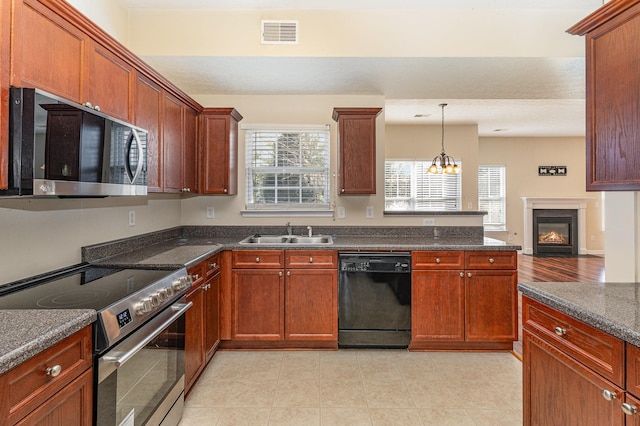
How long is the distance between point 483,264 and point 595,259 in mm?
6617

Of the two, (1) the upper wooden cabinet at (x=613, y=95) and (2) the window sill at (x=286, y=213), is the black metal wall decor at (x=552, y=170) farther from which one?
(1) the upper wooden cabinet at (x=613, y=95)

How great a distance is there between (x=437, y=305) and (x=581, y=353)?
1.69m

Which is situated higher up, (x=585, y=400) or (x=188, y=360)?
(x=585, y=400)

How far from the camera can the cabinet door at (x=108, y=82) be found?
5.84 feet

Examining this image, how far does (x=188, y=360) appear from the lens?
226 centimetres

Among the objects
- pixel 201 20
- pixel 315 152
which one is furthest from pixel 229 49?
pixel 315 152

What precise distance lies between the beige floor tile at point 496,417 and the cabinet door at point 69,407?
6.59ft

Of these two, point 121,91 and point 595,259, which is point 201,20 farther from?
point 595,259

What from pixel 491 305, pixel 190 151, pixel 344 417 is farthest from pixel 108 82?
pixel 491 305

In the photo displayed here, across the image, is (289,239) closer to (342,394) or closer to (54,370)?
(342,394)

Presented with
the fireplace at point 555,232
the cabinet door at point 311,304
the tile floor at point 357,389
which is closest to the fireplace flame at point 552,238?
the fireplace at point 555,232

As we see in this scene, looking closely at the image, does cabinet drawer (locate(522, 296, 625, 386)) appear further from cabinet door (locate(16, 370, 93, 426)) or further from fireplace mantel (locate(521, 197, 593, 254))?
fireplace mantel (locate(521, 197, 593, 254))

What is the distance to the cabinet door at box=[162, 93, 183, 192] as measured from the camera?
2.63 meters

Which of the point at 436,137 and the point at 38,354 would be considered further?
the point at 436,137
